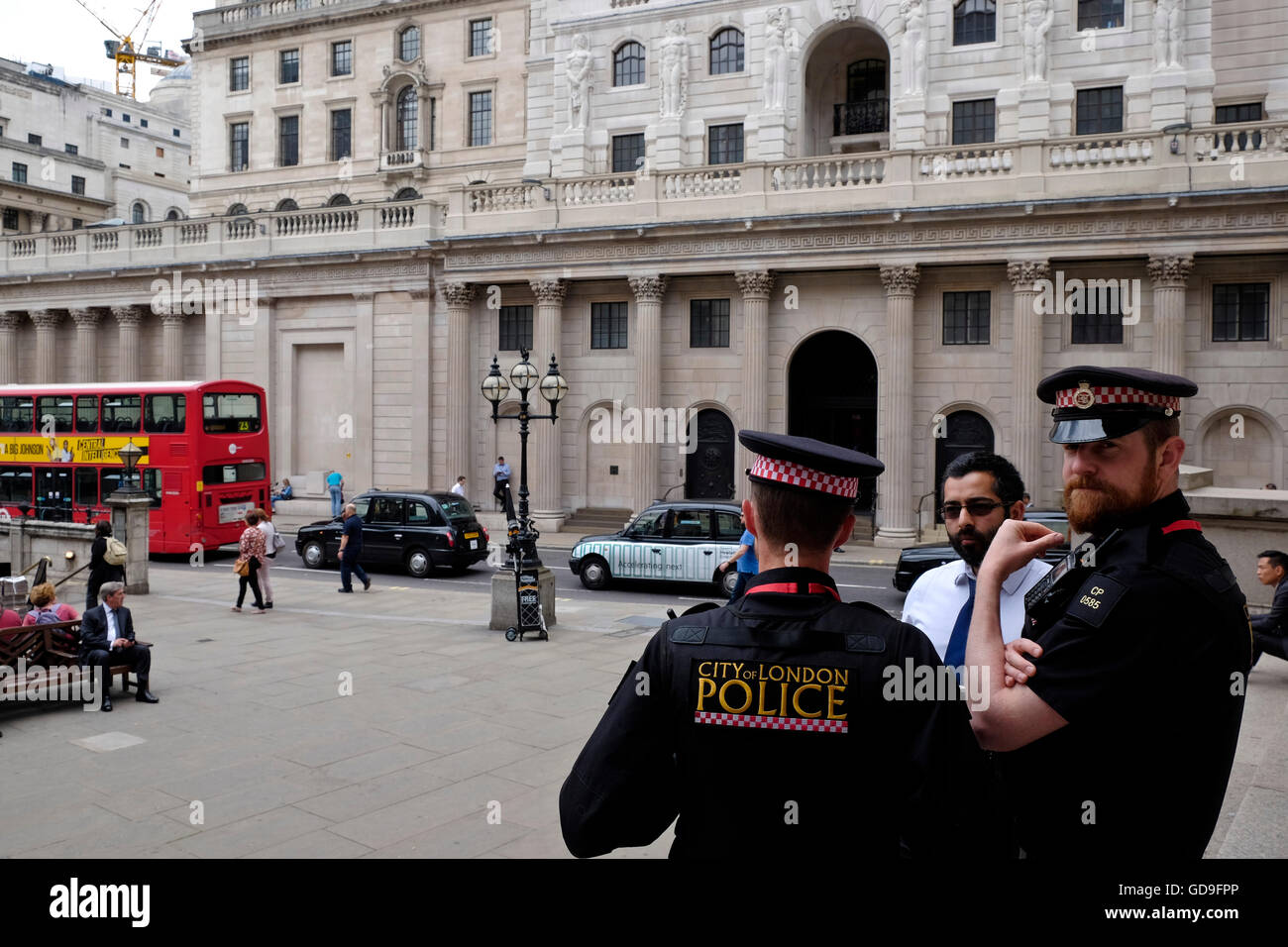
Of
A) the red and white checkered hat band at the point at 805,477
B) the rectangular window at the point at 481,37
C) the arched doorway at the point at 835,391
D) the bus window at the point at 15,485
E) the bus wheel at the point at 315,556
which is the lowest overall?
the bus wheel at the point at 315,556

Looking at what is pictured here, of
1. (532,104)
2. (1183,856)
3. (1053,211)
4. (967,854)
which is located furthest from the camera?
(532,104)

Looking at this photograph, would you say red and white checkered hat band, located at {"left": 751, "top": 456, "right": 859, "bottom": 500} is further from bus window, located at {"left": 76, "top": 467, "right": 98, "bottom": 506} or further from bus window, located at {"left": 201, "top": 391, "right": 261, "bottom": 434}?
bus window, located at {"left": 76, "top": 467, "right": 98, "bottom": 506}

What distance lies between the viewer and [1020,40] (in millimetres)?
31234

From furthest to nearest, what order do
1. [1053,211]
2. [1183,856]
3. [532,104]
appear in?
[532,104] < [1053,211] < [1183,856]

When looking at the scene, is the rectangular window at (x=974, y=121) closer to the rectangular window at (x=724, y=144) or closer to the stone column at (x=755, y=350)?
the rectangular window at (x=724, y=144)

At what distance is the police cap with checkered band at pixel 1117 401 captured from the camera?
3.01m

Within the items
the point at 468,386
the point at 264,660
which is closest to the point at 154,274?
the point at 468,386

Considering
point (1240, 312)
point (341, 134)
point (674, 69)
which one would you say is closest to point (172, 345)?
point (341, 134)

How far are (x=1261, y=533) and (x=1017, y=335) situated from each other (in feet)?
56.1

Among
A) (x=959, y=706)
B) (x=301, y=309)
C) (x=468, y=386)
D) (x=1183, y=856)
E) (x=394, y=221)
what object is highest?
(x=394, y=221)

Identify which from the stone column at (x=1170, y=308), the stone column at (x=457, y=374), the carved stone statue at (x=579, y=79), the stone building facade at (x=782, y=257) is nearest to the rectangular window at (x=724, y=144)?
the stone building facade at (x=782, y=257)

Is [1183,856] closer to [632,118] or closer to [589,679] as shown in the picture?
[589,679]

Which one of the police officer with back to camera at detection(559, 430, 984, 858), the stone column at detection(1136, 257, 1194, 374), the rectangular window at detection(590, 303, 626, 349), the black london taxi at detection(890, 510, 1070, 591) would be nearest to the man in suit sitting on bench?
the police officer with back to camera at detection(559, 430, 984, 858)

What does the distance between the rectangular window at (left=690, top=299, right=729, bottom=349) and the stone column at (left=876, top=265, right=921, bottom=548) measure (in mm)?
5328
